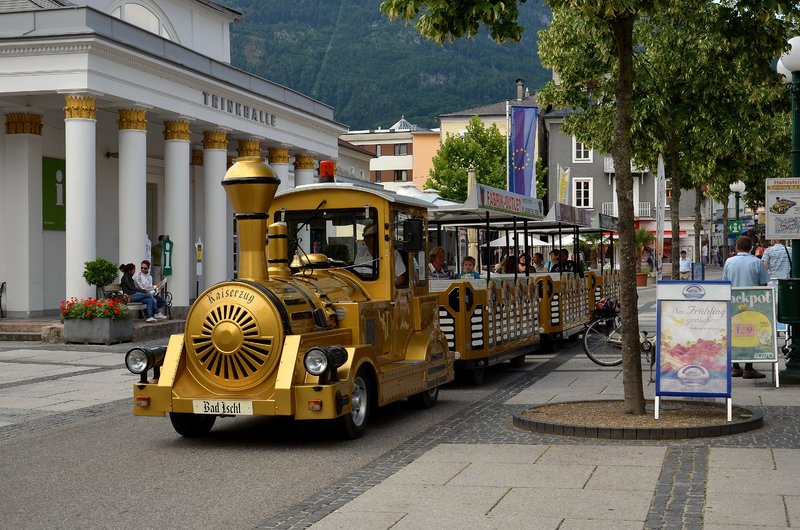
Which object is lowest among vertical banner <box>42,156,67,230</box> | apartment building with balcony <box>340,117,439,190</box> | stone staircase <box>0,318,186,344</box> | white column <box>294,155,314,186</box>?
stone staircase <box>0,318,186,344</box>

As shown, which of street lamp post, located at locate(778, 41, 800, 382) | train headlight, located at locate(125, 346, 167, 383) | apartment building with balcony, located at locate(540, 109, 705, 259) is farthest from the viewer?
apartment building with balcony, located at locate(540, 109, 705, 259)

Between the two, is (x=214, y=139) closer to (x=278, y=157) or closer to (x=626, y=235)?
(x=278, y=157)

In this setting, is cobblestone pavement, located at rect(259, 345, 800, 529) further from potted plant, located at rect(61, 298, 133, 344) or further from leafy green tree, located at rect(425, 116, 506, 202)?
leafy green tree, located at rect(425, 116, 506, 202)

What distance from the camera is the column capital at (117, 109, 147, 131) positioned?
2555cm

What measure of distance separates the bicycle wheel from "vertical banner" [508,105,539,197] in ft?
57.8

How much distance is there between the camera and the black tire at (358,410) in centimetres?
986

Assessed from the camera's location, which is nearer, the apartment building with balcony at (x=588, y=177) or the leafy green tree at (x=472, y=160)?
the leafy green tree at (x=472, y=160)

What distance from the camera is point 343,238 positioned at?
11.5 metres

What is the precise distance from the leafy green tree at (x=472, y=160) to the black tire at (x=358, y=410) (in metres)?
64.8

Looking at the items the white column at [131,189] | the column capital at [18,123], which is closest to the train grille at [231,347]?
the white column at [131,189]

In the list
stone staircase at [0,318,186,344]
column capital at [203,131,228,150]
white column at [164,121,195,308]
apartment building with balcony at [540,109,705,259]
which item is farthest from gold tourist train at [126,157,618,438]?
apartment building with balcony at [540,109,705,259]

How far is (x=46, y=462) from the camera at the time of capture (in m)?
9.20

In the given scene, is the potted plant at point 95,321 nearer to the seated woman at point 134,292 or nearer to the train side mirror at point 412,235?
the seated woman at point 134,292

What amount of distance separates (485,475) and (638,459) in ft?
4.64
